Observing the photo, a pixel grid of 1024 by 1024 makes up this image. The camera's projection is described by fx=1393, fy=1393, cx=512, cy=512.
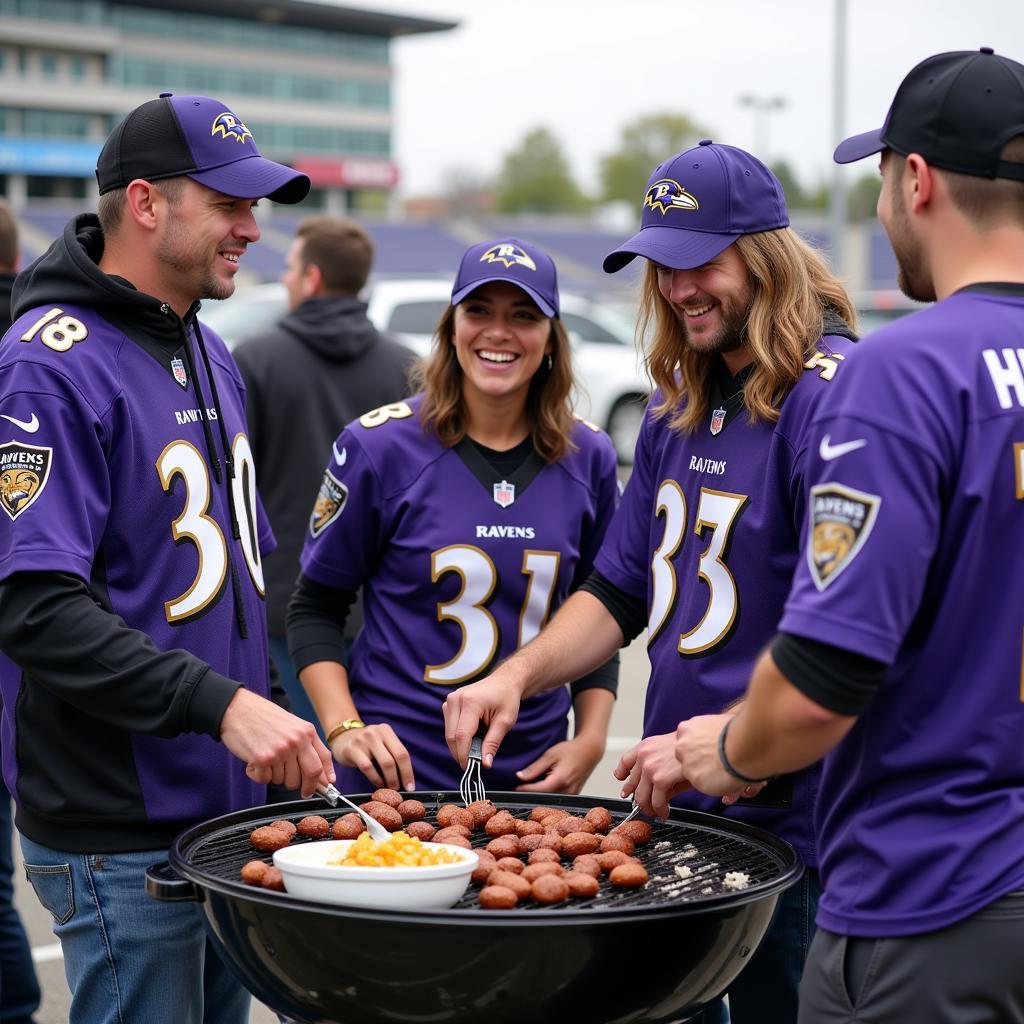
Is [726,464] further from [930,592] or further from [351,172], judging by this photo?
[351,172]

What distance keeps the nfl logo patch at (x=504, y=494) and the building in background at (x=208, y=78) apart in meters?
61.5

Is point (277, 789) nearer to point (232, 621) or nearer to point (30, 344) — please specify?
point (232, 621)

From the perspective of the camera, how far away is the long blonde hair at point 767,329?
2.94 metres

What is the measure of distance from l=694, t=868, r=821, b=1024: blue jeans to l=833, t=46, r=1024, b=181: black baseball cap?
148 centimetres

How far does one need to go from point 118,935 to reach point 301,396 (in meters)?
3.32

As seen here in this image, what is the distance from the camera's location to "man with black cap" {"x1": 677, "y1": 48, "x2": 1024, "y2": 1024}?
6.50 feet

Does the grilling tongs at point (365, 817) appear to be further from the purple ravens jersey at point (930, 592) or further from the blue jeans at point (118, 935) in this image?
the purple ravens jersey at point (930, 592)

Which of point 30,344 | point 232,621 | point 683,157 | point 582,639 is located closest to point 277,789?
point 232,621

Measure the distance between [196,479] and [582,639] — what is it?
3.37 feet

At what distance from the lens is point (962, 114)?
2107 millimetres

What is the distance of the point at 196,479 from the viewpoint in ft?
9.65

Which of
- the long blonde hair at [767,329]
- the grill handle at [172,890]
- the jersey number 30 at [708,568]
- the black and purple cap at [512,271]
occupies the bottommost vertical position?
the grill handle at [172,890]

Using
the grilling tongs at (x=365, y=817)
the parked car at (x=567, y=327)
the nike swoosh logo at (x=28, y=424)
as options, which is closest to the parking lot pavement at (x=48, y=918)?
the grilling tongs at (x=365, y=817)

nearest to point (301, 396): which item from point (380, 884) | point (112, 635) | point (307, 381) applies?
point (307, 381)
